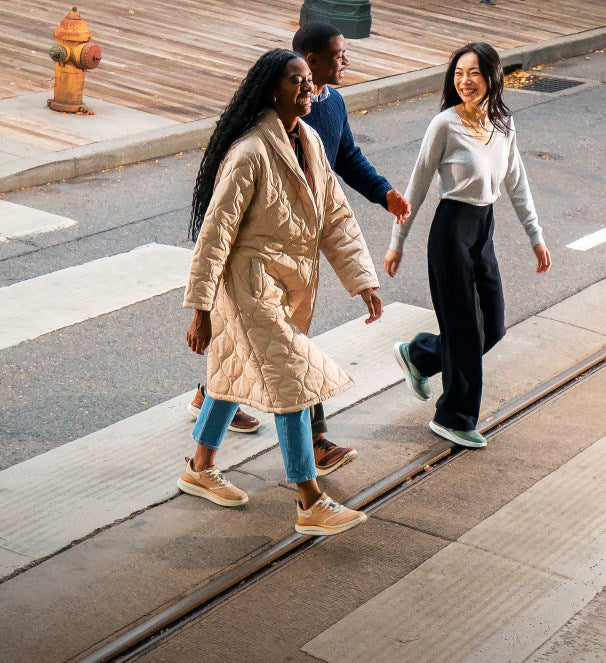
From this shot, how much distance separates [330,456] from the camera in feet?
16.8

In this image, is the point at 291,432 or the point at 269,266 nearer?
the point at 269,266

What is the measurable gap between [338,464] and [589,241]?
14.1 ft

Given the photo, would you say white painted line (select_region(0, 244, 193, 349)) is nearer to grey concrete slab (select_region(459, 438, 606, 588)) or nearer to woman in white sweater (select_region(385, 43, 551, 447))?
woman in white sweater (select_region(385, 43, 551, 447))

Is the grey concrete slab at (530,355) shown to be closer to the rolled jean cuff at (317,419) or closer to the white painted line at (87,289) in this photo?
the rolled jean cuff at (317,419)

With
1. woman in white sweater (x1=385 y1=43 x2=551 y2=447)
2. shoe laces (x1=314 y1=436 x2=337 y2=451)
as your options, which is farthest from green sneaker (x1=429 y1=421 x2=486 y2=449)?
shoe laces (x1=314 y1=436 x2=337 y2=451)

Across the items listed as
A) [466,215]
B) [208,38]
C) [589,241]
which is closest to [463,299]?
[466,215]

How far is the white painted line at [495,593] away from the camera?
390 centimetres

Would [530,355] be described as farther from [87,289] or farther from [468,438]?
[87,289]

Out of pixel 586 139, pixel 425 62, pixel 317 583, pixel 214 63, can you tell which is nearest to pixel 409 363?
pixel 317 583

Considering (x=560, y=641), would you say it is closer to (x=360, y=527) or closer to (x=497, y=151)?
(x=360, y=527)

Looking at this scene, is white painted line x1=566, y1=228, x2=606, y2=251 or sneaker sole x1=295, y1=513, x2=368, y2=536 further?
white painted line x1=566, y1=228, x2=606, y2=251

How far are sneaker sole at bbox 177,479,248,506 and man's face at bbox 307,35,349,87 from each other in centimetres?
177

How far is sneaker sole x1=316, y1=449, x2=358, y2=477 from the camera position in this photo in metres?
5.11

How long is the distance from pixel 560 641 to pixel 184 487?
5.56 ft
